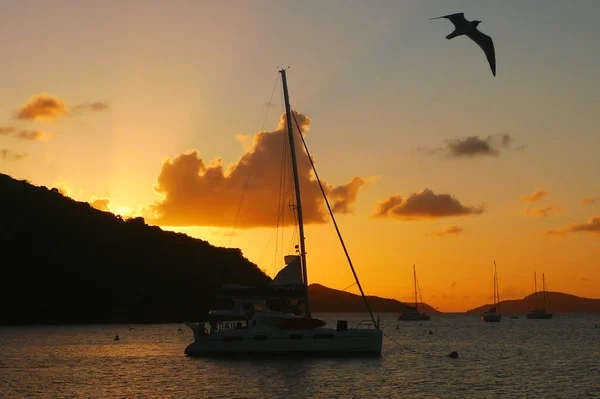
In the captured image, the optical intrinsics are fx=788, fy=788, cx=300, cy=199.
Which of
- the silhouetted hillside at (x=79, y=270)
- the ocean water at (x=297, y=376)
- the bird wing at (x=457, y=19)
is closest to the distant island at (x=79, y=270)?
the silhouetted hillside at (x=79, y=270)

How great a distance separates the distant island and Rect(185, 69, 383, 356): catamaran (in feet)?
391

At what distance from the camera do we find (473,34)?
2188cm

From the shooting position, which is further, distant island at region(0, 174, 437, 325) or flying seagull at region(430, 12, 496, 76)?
distant island at region(0, 174, 437, 325)

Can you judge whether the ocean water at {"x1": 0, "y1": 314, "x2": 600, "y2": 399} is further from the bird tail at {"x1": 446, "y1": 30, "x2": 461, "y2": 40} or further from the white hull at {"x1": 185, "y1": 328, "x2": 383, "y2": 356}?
the bird tail at {"x1": 446, "y1": 30, "x2": 461, "y2": 40}

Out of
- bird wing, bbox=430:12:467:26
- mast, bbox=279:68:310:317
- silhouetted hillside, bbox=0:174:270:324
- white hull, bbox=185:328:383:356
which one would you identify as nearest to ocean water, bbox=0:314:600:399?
white hull, bbox=185:328:383:356

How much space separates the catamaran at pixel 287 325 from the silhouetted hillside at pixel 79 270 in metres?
120

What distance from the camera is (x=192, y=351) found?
5809cm

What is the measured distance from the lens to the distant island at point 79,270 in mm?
167750

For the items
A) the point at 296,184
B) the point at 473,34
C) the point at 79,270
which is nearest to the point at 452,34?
the point at 473,34

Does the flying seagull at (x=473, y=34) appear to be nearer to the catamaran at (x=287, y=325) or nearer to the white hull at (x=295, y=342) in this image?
the catamaran at (x=287, y=325)

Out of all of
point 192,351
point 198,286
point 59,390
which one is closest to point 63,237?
point 198,286

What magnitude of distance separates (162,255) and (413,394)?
161776mm

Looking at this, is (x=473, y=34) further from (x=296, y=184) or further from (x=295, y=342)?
→ (x=295, y=342)

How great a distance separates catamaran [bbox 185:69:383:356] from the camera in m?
52.2
